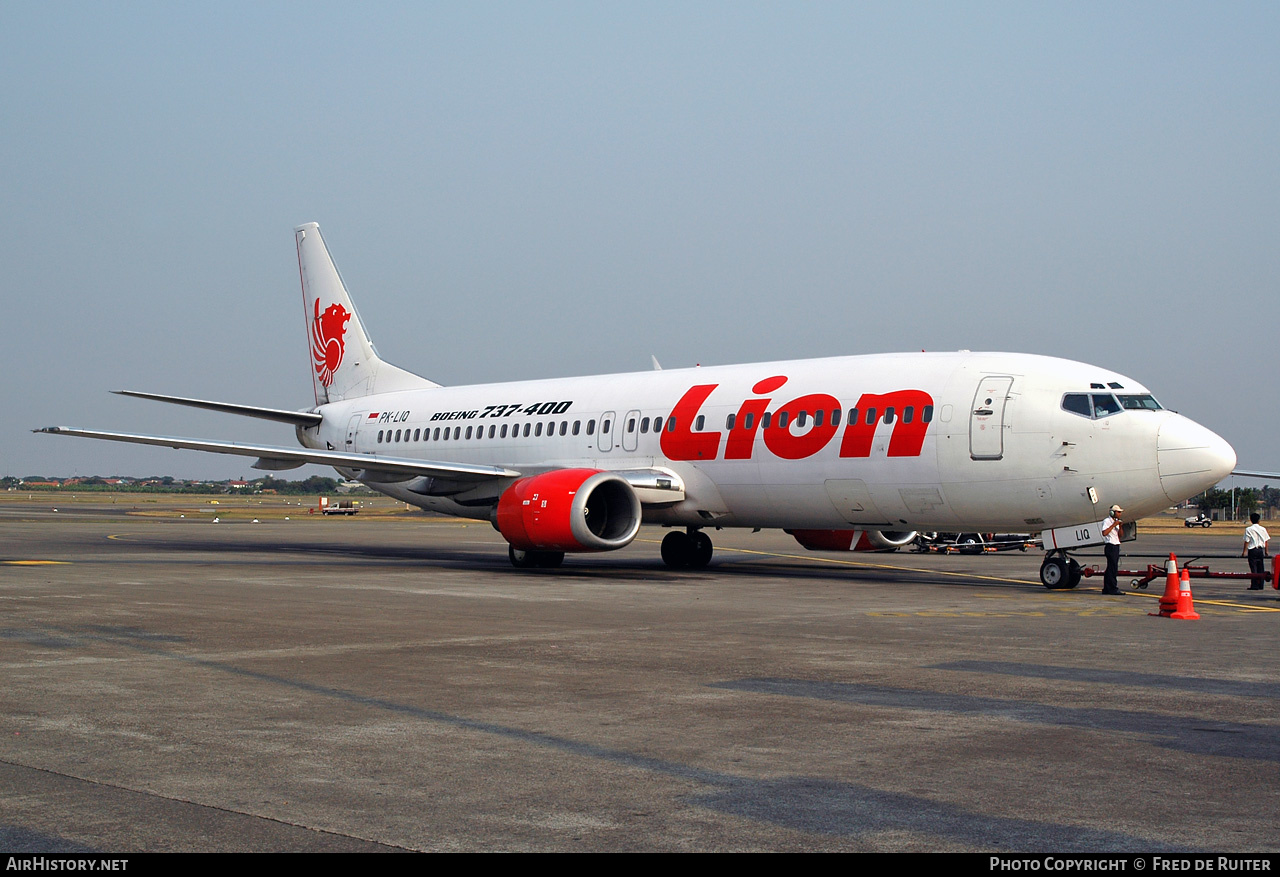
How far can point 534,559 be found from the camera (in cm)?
2423

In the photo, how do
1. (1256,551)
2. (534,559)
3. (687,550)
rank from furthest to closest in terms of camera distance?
(687,550)
(534,559)
(1256,551)

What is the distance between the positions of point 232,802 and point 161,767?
936 mm

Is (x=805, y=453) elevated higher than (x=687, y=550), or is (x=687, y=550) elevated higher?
(x=805, y=453)

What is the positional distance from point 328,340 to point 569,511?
15089 mm

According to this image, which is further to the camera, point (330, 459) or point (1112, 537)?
point (330, 459)

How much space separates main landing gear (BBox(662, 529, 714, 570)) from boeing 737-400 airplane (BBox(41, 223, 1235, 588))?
48 mm

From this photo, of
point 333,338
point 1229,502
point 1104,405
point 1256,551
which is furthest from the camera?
point 1229,502

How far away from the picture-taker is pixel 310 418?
32.8 metres

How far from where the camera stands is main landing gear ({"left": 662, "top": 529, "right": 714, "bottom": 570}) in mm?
25578

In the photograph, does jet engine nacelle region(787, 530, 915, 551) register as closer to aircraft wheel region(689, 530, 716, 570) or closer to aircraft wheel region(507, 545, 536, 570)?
aircraft wheel region(689, 530, 716, 570)

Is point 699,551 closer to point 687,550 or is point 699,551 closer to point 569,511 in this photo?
point 687,550

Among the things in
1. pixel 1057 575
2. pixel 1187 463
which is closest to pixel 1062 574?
pixel 1057 575

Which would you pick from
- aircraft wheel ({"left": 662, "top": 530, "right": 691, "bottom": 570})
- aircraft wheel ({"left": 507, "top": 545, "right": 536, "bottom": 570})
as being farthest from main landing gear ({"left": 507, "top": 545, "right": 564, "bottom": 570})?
aircraft wheel ({"left": 662, "top": 530, "right": 691, "bottom": 570})

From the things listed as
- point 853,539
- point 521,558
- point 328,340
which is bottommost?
point 521,558
